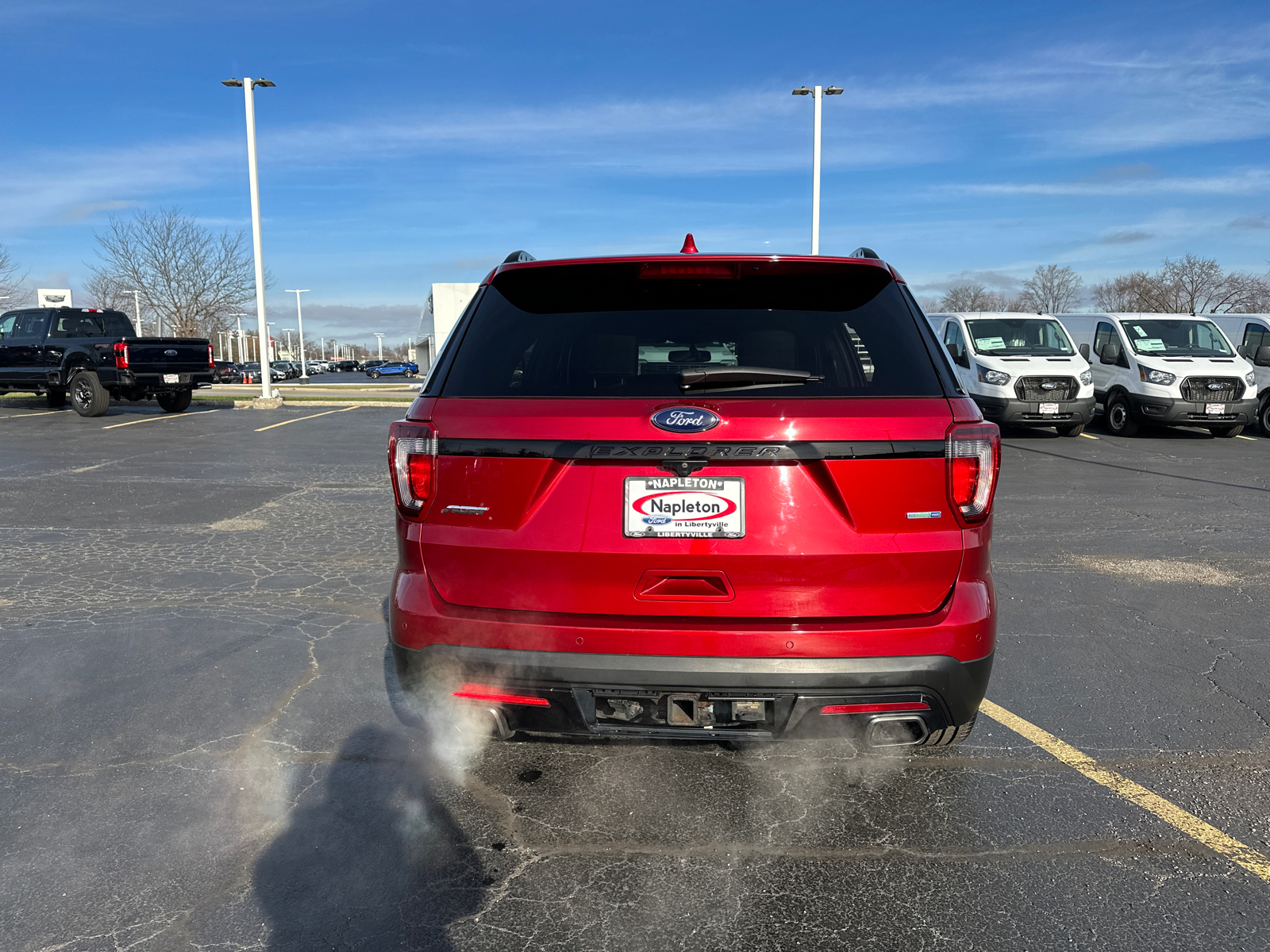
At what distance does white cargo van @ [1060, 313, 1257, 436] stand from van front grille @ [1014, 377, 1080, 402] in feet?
4.88

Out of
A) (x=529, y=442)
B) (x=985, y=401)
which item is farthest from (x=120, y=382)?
(x=529, y=442)

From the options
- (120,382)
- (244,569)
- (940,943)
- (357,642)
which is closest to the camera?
(940,943)

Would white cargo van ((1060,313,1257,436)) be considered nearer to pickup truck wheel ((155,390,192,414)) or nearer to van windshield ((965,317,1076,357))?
van windshield ((965,317,1076,357))

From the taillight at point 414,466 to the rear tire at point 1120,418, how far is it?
16.1m

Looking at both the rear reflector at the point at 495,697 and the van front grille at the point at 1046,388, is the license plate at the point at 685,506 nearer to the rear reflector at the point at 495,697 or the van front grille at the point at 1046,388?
the rear reflector at the point at 495,697

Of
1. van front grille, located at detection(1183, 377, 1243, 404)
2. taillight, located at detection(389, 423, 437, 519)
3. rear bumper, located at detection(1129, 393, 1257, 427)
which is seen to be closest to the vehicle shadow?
taillight, located at detection(389, 423, 437, 519)

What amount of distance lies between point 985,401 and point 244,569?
12.6 m

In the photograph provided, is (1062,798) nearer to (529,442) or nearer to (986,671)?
(986,671)

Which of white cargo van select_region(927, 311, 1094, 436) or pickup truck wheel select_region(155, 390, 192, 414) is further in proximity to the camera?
pickup truck wheel select_region(155, 390, 192, 414)

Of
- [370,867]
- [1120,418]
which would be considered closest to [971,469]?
[370,867]

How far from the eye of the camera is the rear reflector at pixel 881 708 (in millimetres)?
2686

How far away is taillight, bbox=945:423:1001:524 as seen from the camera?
106 inches

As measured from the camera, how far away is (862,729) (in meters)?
2.73

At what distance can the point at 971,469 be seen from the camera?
2.72 metres
